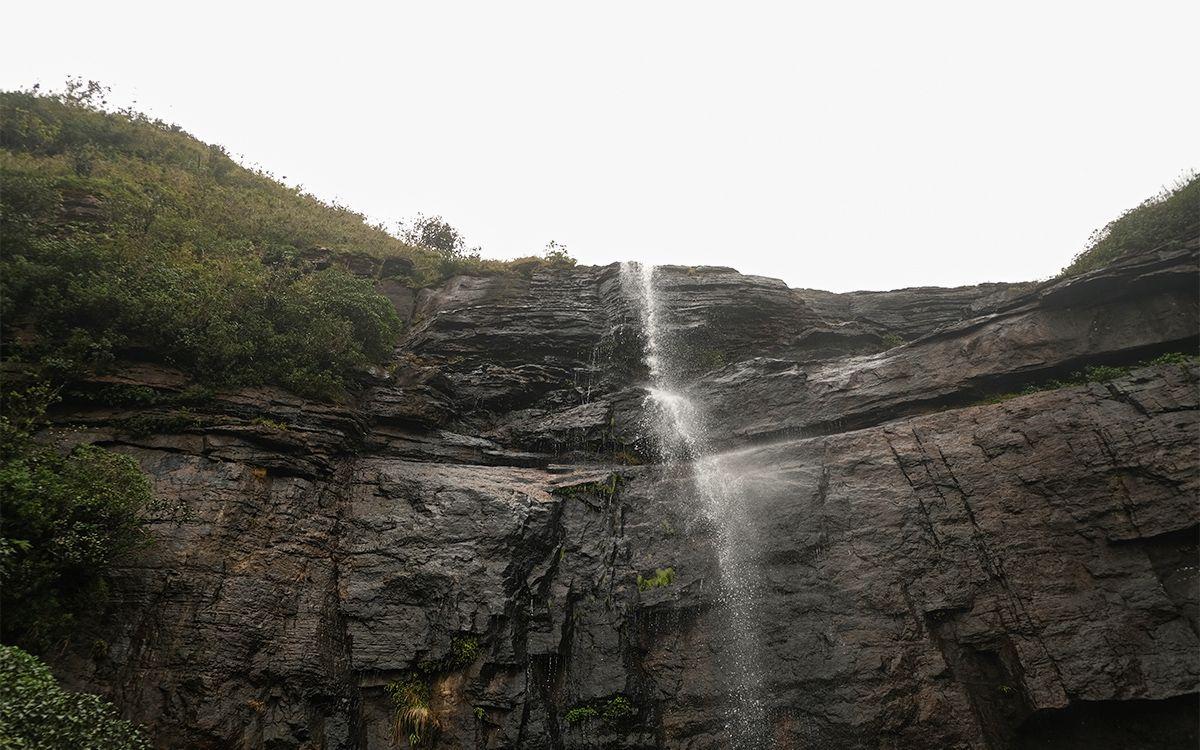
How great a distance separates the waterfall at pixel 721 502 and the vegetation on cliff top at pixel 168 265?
612 centimetres

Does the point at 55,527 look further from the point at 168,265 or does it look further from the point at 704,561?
the point at 704,561

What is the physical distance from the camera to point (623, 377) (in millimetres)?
18250

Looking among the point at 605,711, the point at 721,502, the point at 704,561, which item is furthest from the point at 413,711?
the point at 721,502

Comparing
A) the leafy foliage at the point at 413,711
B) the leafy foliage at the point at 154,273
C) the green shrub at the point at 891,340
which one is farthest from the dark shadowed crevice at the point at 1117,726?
the leafy foliage at the point at 154,273

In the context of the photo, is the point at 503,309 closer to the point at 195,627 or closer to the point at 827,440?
the point at 827,440

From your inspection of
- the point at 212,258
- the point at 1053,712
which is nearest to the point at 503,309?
the point at 212,258

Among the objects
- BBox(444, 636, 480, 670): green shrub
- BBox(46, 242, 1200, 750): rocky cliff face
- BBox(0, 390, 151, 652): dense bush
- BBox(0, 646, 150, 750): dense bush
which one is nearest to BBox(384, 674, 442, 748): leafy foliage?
BBox(46, 242, 1200, 750): rocky cliff face

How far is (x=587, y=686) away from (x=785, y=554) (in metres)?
4.48

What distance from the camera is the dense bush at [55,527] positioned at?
8.71 m

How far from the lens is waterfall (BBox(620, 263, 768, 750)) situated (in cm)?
1065

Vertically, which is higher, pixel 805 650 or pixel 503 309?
pixel 503 309

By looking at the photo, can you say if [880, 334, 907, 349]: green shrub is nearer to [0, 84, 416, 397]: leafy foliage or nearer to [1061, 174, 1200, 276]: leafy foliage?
[1061, 174, 1200, 276]: leafy foliage

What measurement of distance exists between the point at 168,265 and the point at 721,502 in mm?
13765

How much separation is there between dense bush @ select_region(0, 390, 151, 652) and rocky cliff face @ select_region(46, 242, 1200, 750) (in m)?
0.61
